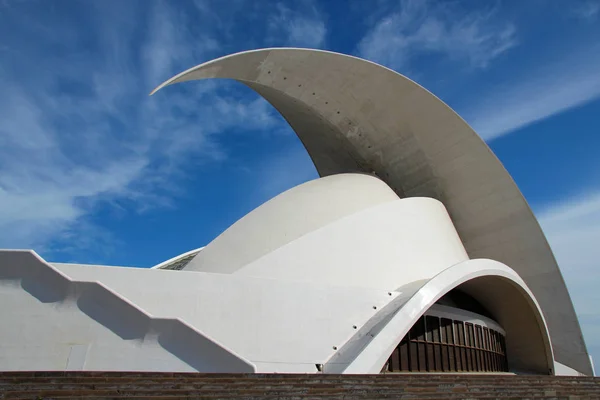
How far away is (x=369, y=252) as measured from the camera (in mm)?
12305

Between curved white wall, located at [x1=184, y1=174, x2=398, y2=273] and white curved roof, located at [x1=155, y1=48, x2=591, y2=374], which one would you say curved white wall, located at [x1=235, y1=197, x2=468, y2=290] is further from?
white curved roof, located at [x1=155, y1=48, x2=591, y2=374]

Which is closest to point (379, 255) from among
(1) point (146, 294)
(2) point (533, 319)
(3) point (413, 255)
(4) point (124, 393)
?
(3) point (413, 255)

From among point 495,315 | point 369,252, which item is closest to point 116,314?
point 369,252

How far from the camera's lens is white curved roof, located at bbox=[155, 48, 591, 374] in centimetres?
1619

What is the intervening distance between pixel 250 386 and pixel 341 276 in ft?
20.2

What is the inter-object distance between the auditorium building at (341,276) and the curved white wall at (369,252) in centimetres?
4

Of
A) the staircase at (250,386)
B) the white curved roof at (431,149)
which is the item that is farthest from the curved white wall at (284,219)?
the staircase at (250,386)

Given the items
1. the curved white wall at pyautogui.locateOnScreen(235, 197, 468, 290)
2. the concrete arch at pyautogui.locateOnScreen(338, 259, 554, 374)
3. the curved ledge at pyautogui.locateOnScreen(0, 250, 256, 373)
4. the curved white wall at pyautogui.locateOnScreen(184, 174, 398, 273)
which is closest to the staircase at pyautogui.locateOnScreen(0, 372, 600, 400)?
the curved ledge at pyautogui.locateOnScreen(0, 250, 256, 373)

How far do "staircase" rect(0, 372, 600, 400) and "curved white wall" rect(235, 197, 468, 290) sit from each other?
495 cm

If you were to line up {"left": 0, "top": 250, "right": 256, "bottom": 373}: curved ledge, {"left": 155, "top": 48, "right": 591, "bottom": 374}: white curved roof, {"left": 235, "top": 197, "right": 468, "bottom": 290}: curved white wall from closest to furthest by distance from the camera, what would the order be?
{"left": 0, "top": 250, "right": 256, "bottom": 373}: curved ledge < {"left": 235, "top": 197, "right": 468, "bottom": 290}: curved white wall < {"left": 155, "top": 48, "right": 591, "bottom": 374}: white curved roof

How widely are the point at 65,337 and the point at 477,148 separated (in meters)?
14.2

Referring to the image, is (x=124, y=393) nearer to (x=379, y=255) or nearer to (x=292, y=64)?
(x=379, y=255)

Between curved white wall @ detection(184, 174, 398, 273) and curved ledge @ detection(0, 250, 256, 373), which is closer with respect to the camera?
curved ledge @ detection(0, 250, 256, 373)

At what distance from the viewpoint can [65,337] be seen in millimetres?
7855
